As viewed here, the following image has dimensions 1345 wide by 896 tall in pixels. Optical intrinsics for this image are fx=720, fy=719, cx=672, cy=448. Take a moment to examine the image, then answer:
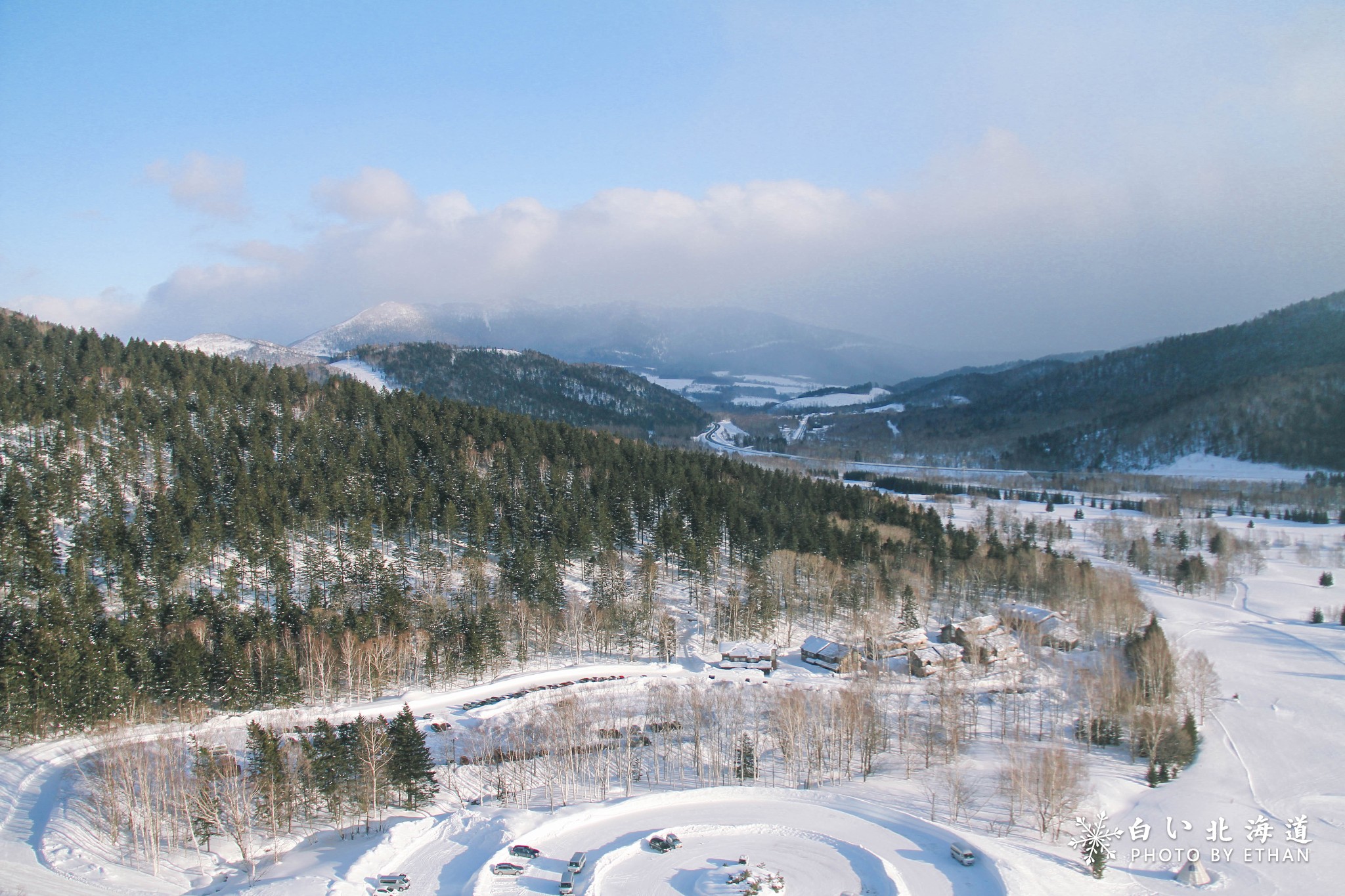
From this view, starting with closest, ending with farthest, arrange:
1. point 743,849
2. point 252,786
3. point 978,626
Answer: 1. point 743,849
2. point 252,786
3. point 978,626

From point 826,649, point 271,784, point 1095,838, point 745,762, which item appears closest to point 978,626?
point 826,649

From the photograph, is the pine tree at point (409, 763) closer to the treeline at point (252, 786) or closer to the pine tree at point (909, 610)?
the treeline at point (252, 786)

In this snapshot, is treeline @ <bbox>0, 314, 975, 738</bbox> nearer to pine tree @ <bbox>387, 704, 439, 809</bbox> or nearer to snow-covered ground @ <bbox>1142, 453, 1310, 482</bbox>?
pine tree @ <bbox>387, 704, 439, 809</bbox>

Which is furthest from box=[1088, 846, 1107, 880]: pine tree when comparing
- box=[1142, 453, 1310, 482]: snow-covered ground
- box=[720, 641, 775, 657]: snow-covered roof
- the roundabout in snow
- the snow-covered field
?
box=[1142, 453, 1310, 482]: snow-covered ground

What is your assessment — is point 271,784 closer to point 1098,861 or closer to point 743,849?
point 743,849

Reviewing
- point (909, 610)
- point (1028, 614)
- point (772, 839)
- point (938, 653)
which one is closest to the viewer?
point (772, 839)

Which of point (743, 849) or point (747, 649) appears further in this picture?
point (747, 649)
